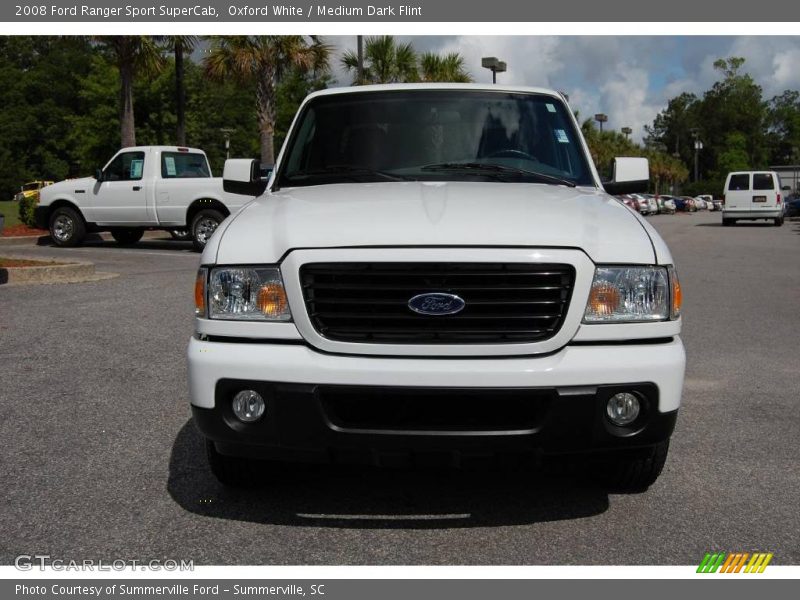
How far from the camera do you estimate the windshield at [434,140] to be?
447 cm

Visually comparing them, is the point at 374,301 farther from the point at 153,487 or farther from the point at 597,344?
the point at 153,487

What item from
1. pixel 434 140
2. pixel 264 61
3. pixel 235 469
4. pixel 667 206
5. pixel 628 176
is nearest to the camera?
pixel 235 469

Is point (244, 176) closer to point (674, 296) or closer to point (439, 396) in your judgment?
point (439, 396)

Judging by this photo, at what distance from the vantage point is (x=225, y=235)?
3.49 metres

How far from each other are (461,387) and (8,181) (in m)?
74.0

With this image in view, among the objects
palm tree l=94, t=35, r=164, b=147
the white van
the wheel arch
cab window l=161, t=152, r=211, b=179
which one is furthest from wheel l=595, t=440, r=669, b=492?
the white van

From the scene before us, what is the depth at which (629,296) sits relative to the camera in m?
3.29

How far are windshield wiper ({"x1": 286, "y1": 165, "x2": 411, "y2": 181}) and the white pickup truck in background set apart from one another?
1248 cm

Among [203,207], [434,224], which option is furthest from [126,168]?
[434,224]

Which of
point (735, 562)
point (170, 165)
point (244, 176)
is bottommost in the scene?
point (735, 562)

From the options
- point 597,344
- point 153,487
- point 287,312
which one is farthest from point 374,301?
point 153,487

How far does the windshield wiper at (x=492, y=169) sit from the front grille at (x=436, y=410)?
1550 mm

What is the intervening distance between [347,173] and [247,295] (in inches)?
51.5

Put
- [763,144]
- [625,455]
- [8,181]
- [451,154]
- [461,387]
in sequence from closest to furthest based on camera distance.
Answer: [461,387] → [625,455] → [451,154] → [8,181] → [763,144]
